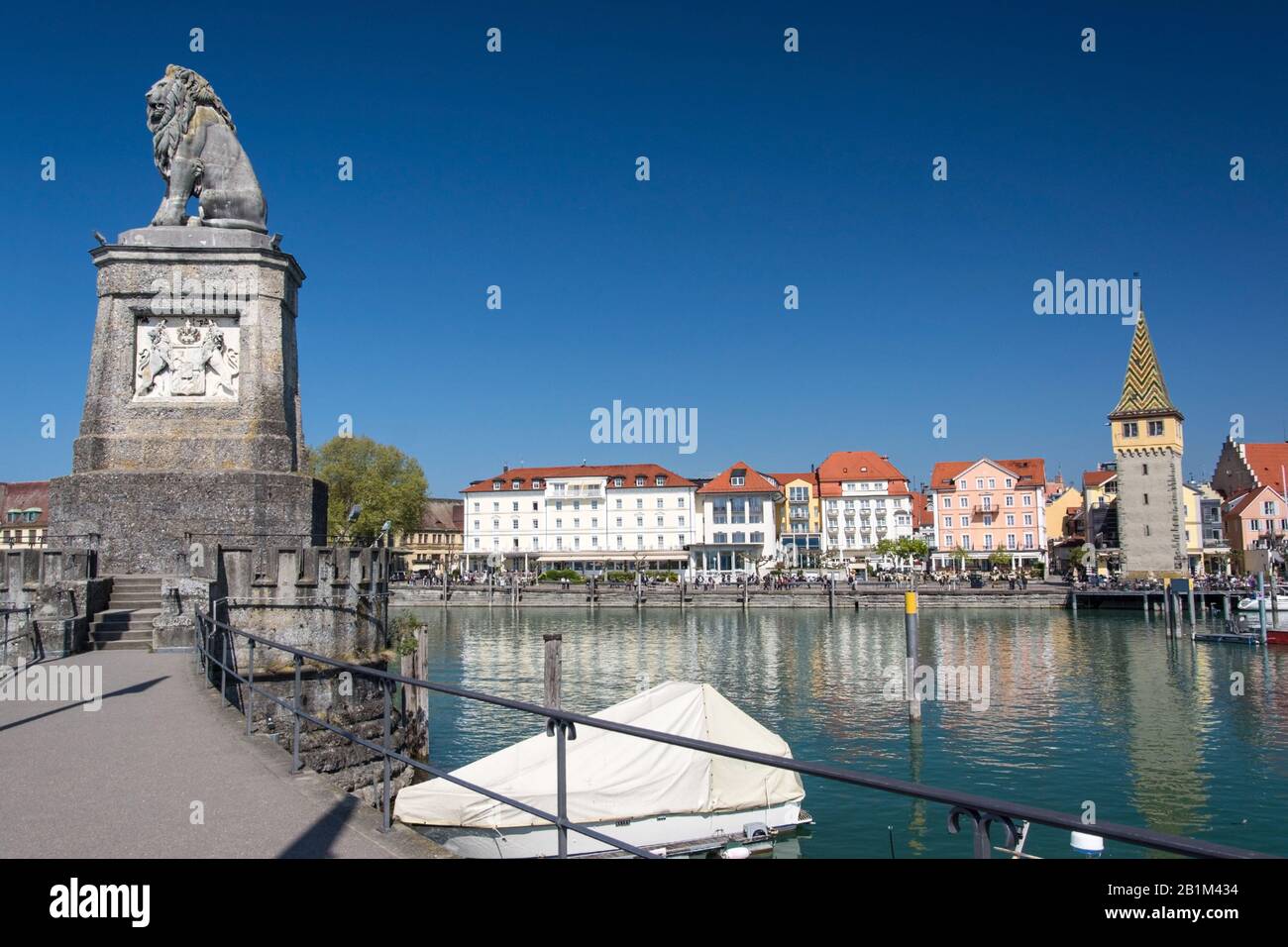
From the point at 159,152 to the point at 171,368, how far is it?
166 inches

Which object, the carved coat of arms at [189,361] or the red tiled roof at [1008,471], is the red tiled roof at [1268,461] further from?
the carved coat of arms at [189,361]

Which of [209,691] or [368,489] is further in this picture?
[368,489]

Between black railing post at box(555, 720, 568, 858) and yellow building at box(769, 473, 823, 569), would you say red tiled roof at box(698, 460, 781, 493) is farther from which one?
black railing post at box(555, 720, 568, 858)

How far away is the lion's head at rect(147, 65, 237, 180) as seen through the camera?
17.3 m

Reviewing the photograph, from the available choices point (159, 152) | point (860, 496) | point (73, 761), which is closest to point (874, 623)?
point (860, 496)

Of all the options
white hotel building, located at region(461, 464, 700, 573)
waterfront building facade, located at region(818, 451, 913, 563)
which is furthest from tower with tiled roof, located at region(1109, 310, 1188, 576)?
white hotel building, located at region(461, 464, 700, 573)

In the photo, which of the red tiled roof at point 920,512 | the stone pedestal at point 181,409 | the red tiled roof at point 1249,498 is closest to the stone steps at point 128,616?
the stone pedestal at point 181,409

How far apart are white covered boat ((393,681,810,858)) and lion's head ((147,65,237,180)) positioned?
40.2 feet

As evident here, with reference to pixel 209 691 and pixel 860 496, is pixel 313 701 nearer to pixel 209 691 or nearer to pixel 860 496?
pixel 209 691

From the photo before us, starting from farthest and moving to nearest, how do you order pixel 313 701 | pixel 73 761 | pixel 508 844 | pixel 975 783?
pixel 975 783
pixel 313 701
pixel 508 844
pixel 73 761

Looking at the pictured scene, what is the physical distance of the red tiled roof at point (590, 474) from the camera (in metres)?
103

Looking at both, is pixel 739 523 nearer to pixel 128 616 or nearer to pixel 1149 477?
pixel 1149 477
